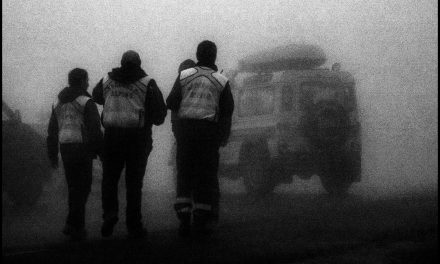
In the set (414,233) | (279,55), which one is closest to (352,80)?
(279,55)

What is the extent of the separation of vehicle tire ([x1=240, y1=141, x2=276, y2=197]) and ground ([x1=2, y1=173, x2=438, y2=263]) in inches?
101

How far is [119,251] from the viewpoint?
5.06 meters

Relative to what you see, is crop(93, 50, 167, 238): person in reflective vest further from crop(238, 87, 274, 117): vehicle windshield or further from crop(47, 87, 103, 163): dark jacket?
crop(238, 87, 274, 117): vehicle windshield

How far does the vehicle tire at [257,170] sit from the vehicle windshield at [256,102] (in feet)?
2.21

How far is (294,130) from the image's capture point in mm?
11680

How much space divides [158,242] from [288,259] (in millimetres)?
1170

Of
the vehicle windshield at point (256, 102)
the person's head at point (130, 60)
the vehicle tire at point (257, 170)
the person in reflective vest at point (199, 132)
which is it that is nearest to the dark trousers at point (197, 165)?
the person in reflective vest at point (199, 132)

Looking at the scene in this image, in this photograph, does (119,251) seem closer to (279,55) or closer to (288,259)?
(288,259)

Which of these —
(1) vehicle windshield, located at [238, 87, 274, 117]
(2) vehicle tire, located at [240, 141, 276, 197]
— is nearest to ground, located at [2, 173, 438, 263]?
(2) vehicle tire, located at [240, 141, 276, 197]

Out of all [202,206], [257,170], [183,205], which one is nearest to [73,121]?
[183,205]

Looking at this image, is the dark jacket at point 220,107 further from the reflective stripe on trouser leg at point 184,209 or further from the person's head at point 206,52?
the reflective stripe on trouser leg at point 184,209

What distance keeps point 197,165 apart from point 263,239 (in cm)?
95

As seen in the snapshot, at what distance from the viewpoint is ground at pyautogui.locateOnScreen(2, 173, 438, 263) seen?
16.0ft

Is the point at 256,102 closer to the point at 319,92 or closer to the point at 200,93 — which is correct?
the point at 319,92
